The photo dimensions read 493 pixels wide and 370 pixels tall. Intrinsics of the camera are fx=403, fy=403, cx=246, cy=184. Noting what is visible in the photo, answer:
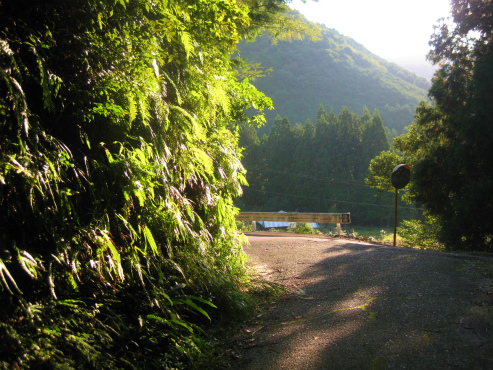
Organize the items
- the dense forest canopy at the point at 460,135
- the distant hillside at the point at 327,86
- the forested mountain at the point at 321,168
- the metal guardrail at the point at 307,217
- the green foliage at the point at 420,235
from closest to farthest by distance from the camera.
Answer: the dense forest canopy at the point at 460,135 < the metal guardrail at the point at 307,217 < the green foliage at the point at 420,235 < the forested mountain at the point at 321,168 < the distant hillside at the point at 327,86

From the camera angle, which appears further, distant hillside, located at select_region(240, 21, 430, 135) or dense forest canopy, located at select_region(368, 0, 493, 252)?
distant hillside, located at select_region(240, 21, 430, 135)

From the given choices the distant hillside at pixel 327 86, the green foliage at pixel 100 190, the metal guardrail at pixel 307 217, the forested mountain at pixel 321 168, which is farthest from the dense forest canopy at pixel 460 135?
the distant hillside at pixel 327 86

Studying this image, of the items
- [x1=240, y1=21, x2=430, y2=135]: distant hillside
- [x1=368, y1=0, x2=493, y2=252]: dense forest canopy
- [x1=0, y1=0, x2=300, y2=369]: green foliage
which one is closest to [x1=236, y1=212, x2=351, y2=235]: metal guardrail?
[x1=368, y1=0, x2=493, y2=252]: dense forest canopy

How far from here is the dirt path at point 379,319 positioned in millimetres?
3258

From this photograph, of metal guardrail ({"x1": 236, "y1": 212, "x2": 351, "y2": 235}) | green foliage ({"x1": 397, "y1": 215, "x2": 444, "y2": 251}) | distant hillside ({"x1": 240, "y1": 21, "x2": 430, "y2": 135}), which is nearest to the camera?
metal guardrail ({"x1": 236, "y1": 212, "x2": 351, "y2": 235})

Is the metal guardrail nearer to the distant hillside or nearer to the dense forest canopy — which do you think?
the dense forest canopy

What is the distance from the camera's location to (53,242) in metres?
2.91

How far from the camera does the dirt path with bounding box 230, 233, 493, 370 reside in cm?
326

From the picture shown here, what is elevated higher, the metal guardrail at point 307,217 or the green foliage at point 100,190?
the green foliage at point 100,190

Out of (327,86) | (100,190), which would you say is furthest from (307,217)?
(327,86)

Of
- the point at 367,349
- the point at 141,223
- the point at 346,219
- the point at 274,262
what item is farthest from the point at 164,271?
the point at 346,219

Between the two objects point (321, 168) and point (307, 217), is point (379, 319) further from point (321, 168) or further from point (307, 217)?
point (321, 168)

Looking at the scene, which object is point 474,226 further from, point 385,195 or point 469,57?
point 385,195

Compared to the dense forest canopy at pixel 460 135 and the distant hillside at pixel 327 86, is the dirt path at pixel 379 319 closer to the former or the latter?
the dense forest canopy at pixel 460 135
